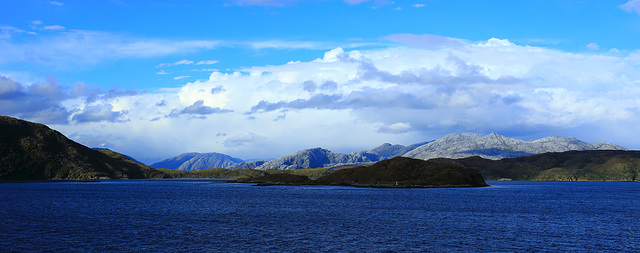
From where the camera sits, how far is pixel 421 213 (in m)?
108

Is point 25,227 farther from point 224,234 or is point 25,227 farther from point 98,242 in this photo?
point 224,234

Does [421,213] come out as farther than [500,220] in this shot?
Yes

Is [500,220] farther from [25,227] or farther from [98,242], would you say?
[25,227]

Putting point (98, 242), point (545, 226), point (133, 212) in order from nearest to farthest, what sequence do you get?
point (98, 242) < point (545, 226) < point (133, 212)

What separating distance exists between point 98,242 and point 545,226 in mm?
72452

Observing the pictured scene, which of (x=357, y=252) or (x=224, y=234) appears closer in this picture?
(x=357, y=252)

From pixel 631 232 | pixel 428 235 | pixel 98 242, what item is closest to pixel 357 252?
pixel 428 235

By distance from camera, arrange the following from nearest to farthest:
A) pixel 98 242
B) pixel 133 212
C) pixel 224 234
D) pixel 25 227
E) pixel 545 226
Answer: pixel 98 242 < pixel 224 234 < pixel 25 227 < pixel 545 226 < pixel 133 212

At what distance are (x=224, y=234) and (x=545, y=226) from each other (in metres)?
55.7

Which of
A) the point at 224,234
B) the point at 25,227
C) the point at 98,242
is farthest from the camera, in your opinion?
the point at 25,227

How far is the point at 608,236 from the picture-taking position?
7456 centimetres

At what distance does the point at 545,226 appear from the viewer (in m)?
85.6

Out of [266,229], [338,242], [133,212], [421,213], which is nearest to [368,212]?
[421,213]

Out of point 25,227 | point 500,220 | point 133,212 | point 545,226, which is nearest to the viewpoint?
point 25,227
